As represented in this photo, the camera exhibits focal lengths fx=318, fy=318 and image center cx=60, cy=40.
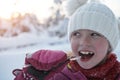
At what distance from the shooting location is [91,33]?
3.13ft

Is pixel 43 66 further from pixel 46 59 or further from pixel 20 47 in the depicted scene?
pixel 20 47

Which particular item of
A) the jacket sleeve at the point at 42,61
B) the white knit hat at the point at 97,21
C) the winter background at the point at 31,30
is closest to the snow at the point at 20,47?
the winter background at the point at 31,30

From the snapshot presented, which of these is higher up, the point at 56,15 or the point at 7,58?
the point at 56,15

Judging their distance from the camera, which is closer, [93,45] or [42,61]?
[93,45]

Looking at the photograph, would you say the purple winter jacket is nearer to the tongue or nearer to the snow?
the tongue

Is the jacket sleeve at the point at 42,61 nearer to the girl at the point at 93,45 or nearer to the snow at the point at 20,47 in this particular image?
the girl at the point at 93,45

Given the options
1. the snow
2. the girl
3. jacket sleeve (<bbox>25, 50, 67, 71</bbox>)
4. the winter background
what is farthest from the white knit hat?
the winter background

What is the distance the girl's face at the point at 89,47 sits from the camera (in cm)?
93

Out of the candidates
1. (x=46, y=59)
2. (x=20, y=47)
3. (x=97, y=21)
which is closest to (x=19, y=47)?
(x=20, y=47)

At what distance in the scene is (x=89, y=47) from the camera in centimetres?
92

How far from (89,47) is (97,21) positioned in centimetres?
10

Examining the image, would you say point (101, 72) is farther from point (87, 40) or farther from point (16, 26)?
point (16, 26)

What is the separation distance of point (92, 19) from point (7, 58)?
1261 mm

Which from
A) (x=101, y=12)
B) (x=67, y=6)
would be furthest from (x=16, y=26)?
(x=101, y=12)
